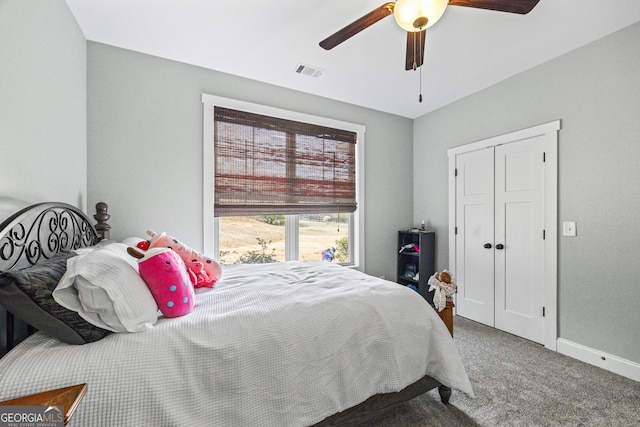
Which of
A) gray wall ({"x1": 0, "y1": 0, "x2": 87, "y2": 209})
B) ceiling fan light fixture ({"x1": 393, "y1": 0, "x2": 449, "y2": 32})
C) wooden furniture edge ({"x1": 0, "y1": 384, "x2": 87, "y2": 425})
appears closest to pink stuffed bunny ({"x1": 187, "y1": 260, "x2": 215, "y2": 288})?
gray wall ({"x1": 0, "y1": 0, "x2": 87, "y2": 209})

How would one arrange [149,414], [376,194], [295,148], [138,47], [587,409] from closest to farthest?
[149,414] → [587,409] → [138,47] → [295,148] → [376,194]

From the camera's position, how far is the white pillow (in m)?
1.08

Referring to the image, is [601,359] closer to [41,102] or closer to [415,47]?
[415,47]

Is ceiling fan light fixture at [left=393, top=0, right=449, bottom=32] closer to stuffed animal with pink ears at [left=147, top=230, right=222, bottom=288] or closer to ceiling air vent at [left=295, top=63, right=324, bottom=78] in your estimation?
ceiling air vent at [left=295, top=63, right=324, bottom=78]

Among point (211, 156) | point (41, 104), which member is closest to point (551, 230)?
point (211, 156)

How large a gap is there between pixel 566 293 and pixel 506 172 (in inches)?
48.5

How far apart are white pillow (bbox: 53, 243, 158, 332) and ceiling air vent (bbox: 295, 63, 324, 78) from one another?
2.28 meters

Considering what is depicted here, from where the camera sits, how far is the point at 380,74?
9.35 ft

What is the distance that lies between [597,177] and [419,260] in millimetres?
1829

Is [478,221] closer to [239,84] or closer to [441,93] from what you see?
[441,93]

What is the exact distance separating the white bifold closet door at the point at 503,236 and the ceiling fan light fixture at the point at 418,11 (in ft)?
6.39

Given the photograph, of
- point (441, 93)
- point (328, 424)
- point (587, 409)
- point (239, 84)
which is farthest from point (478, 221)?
point (239, 84)

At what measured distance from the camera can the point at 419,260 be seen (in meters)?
3.58

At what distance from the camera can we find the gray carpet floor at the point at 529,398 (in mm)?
1667
